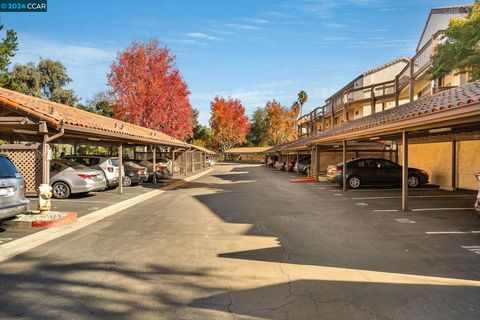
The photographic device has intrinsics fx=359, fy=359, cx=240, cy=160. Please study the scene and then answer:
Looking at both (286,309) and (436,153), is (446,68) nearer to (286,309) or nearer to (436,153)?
(436,153)

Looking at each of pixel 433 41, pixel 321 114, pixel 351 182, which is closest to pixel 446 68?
pixel 433 41

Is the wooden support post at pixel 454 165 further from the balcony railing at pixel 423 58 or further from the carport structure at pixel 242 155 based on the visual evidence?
the carport structure at pixel 242 155

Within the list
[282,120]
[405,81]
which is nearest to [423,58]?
[405,81]

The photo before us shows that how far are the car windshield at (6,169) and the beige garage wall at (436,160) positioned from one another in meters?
17.5

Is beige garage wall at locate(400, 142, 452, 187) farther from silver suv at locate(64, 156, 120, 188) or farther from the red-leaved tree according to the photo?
the red-leaved tree

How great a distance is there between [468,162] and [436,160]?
8.87 feet

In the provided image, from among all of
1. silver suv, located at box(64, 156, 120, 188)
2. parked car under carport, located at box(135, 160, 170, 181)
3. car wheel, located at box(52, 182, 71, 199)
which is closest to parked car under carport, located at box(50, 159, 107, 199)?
car wheel, located at box(52, 182, 71, 199)

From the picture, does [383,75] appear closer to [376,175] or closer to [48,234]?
[376,175]

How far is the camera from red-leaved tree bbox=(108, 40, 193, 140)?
3238cm

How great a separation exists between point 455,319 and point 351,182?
1429 cm

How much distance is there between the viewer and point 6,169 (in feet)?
24.0

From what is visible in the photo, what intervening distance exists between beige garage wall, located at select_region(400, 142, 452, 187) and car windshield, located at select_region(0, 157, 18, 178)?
1752cm

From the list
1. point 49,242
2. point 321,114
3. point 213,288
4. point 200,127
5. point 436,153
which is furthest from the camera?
point 200,127

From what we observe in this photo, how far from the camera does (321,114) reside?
128ft
